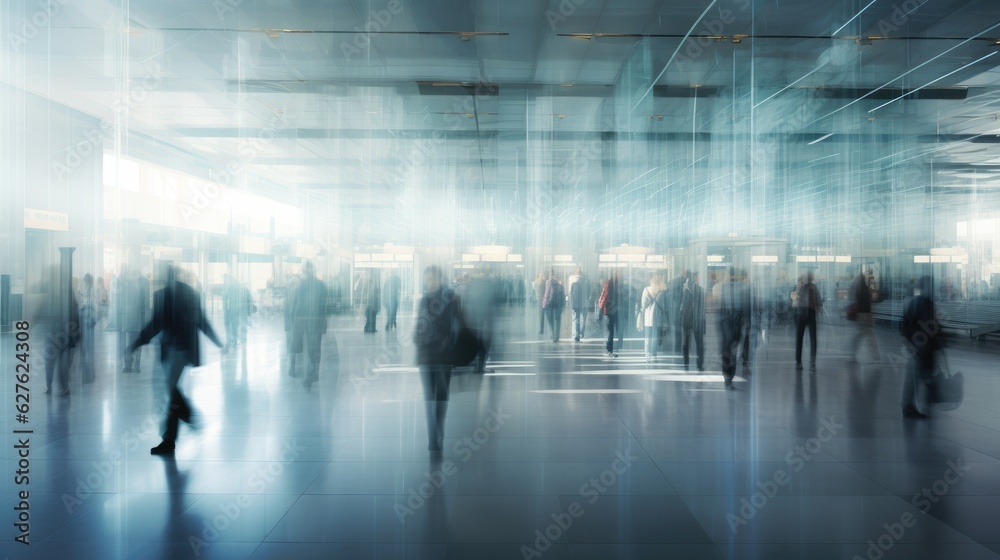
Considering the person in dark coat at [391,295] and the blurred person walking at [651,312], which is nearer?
the blurred person walking at [651,312]

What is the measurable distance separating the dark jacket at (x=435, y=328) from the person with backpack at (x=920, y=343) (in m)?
4.73

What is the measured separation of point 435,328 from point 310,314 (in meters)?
3.46

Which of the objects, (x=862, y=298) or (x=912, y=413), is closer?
(x=912, y=413)

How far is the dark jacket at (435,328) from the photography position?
14.3 ft

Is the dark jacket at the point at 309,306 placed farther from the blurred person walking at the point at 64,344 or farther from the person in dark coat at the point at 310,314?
the blurred person walking at the point at 64,344

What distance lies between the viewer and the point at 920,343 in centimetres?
522

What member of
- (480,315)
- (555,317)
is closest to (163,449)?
(480,315)

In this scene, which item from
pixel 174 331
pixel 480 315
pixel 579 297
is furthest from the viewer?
pixel 579 297

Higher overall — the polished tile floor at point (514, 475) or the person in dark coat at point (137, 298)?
the person in dark coat at point (137, 298)

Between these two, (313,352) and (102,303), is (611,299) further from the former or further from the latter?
(102,303)

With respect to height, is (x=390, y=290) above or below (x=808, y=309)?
above

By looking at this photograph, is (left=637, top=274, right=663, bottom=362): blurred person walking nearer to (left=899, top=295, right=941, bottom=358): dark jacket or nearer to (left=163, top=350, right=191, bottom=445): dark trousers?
(left=899, top=295, right=941, bottom=358): dark jacket

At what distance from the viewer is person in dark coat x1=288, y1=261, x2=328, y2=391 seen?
7031mm

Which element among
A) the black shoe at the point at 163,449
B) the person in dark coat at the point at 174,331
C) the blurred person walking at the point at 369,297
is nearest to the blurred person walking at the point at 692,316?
the person in dark coat at the point at 174,331
